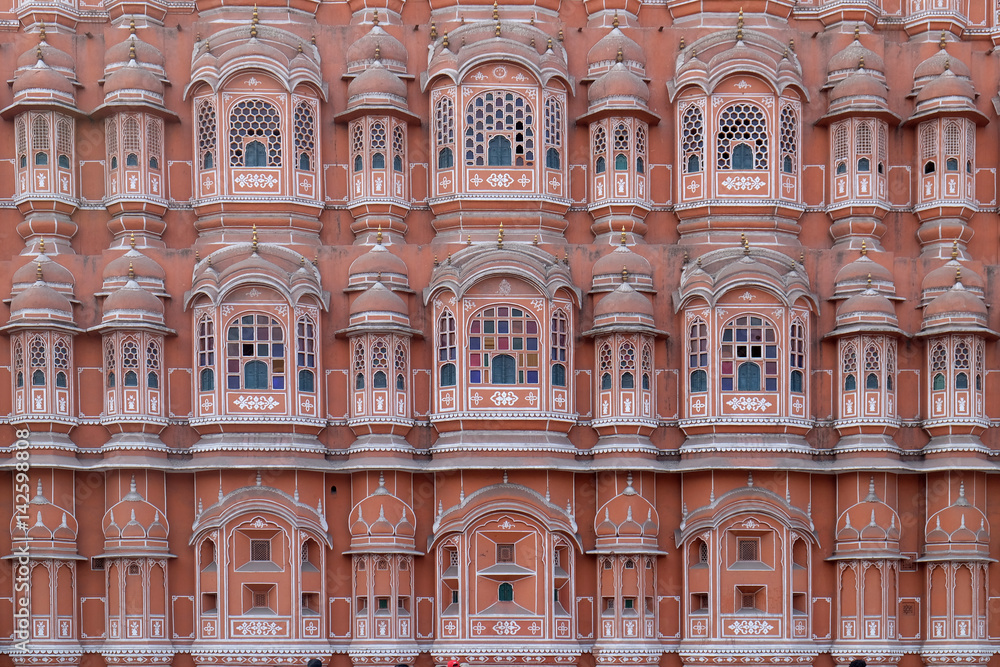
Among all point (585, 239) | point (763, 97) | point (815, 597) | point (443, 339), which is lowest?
point (815, 597)

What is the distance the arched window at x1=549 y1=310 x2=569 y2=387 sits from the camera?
1111 inches

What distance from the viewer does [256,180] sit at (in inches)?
1136

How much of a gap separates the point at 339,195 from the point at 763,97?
362 inches

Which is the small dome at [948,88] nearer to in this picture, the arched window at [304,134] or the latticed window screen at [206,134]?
the arched window at [304,134]

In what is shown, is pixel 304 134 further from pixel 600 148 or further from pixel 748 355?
pixel 748 355

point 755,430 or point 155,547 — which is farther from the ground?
point 755,430

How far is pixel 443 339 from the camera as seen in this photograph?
93.2ft

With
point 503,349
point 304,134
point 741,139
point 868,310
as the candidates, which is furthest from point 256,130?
point 868,310

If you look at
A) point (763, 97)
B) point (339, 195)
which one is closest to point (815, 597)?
point (763, 97)

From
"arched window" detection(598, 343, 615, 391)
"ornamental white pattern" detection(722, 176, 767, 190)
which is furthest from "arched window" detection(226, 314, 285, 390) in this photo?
"ornamental white pattern" detection(722, 176, 767, 190)

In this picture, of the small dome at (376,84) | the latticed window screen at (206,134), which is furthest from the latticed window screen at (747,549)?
the latticed window screen at (206,134)

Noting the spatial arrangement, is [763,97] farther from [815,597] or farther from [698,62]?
[815,597]

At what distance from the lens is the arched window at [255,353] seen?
27766mm

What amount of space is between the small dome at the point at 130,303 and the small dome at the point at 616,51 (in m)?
10.6
